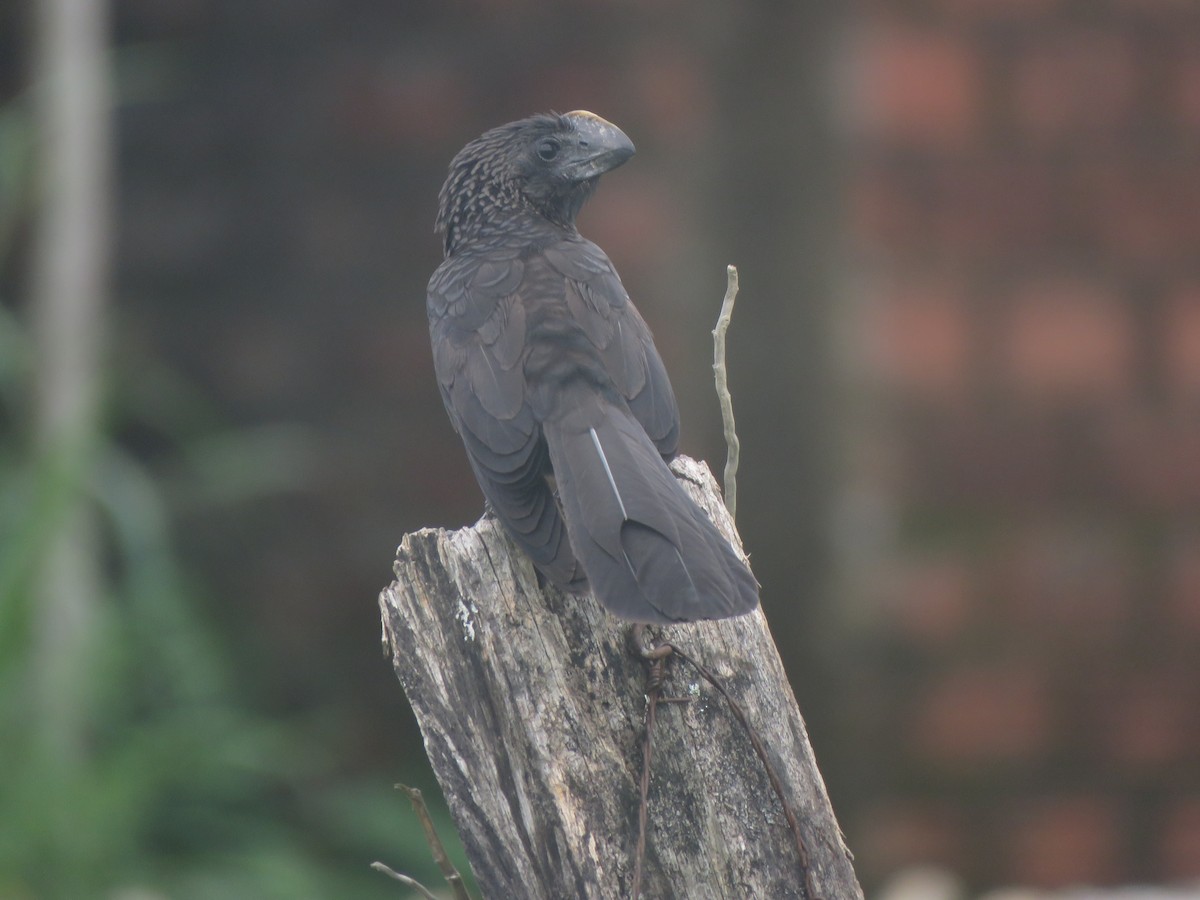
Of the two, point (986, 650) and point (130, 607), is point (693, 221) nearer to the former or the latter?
point (986, 650)

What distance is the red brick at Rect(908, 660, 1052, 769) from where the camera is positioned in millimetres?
4391

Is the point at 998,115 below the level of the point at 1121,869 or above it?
above

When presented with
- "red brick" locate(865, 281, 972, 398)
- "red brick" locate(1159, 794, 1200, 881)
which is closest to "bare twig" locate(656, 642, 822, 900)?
"red brick" locate(865, 281, 972, 398)

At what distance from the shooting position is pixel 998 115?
4.30 meters

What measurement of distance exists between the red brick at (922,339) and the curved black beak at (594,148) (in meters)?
1.45

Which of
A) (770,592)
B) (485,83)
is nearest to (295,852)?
(770,592)

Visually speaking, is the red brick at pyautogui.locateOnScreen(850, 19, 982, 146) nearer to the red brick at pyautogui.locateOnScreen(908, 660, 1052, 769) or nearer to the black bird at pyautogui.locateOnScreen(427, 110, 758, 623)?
the black bird at pyautogui.locateOnScreen(427, 110, 758, 623)

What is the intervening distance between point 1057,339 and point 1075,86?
2.28ft

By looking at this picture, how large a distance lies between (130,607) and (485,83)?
186 cm

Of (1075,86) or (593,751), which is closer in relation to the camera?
(593,751)

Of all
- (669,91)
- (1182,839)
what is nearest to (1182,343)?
(1182,839)

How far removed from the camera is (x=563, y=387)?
2439 millimetres

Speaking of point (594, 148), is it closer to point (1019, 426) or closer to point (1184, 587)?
point (1019, 426)

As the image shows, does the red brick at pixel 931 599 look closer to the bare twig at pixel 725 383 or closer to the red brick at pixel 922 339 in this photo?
the red brick at pixel 922 339
